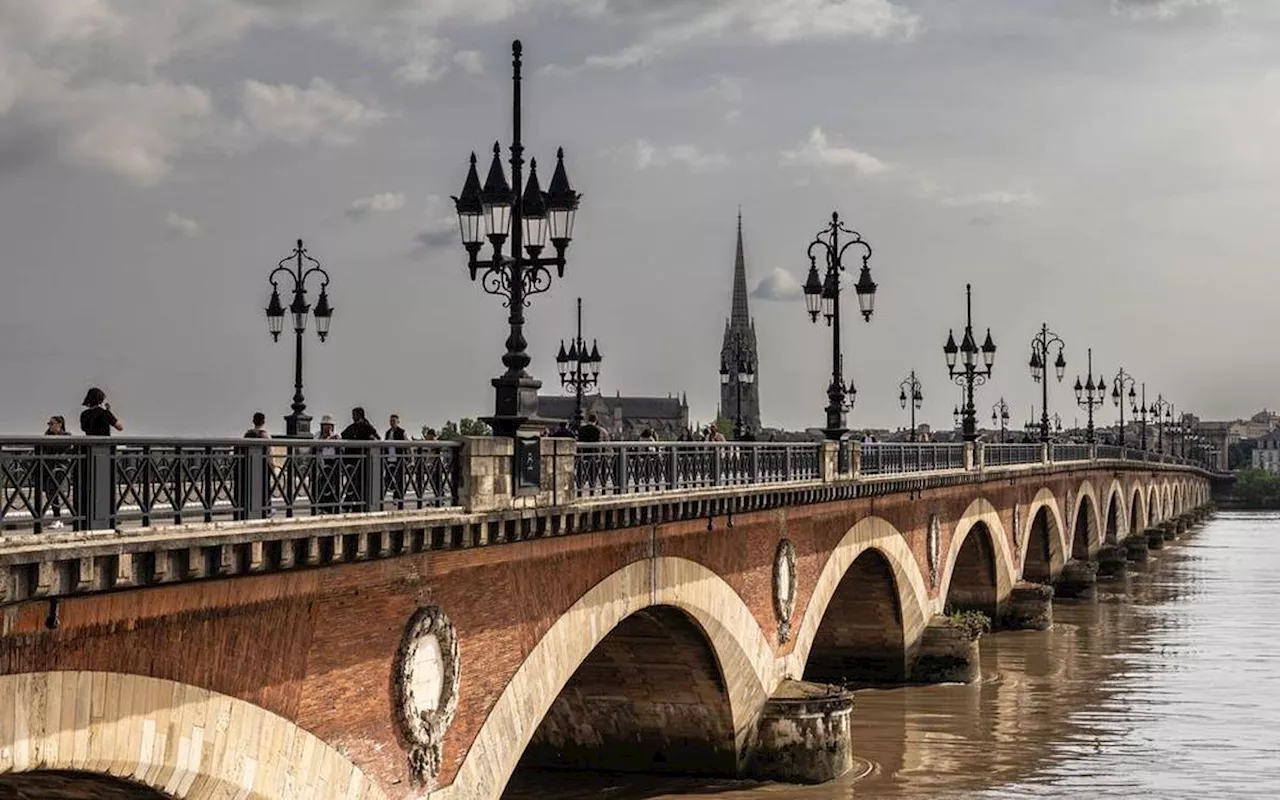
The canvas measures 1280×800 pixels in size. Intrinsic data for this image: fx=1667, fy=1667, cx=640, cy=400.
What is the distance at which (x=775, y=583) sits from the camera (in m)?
28.1

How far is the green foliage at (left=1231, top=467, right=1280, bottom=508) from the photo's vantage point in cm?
17600

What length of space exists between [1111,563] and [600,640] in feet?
186

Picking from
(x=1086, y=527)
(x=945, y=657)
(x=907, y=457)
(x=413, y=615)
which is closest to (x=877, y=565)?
(x=907, y=457)

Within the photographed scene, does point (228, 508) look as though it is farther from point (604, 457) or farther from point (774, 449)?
point (774, 449)

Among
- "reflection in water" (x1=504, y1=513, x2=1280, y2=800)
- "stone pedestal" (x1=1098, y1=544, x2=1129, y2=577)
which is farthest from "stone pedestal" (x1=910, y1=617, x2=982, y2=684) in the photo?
"stone pedestal" (x1=1098, y1=544, x2=1129, y2=577)

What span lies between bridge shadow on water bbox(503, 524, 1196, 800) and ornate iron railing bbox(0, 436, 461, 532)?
11.5 meters

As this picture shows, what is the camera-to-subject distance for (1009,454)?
2153 inches

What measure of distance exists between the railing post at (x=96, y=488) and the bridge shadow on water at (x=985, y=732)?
15379 mm

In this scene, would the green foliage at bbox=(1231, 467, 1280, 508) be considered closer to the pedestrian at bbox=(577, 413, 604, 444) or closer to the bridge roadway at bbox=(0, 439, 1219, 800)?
the bridge roadway at bbox=(0, 439, 1219, 800)

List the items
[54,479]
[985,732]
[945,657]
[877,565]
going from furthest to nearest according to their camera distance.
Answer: [945,657]
[877,565]
[985,732]
[54,479]

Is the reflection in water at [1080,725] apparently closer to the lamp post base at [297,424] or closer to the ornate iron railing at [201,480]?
the lamp post base at [297,424]

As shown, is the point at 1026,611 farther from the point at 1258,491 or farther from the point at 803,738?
the point at 1258,491

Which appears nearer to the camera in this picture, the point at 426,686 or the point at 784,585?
the point at 426,686

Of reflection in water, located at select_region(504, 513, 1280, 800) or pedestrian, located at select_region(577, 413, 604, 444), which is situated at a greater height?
pedestrian, located at select_region(577, 413, 604, 444)
